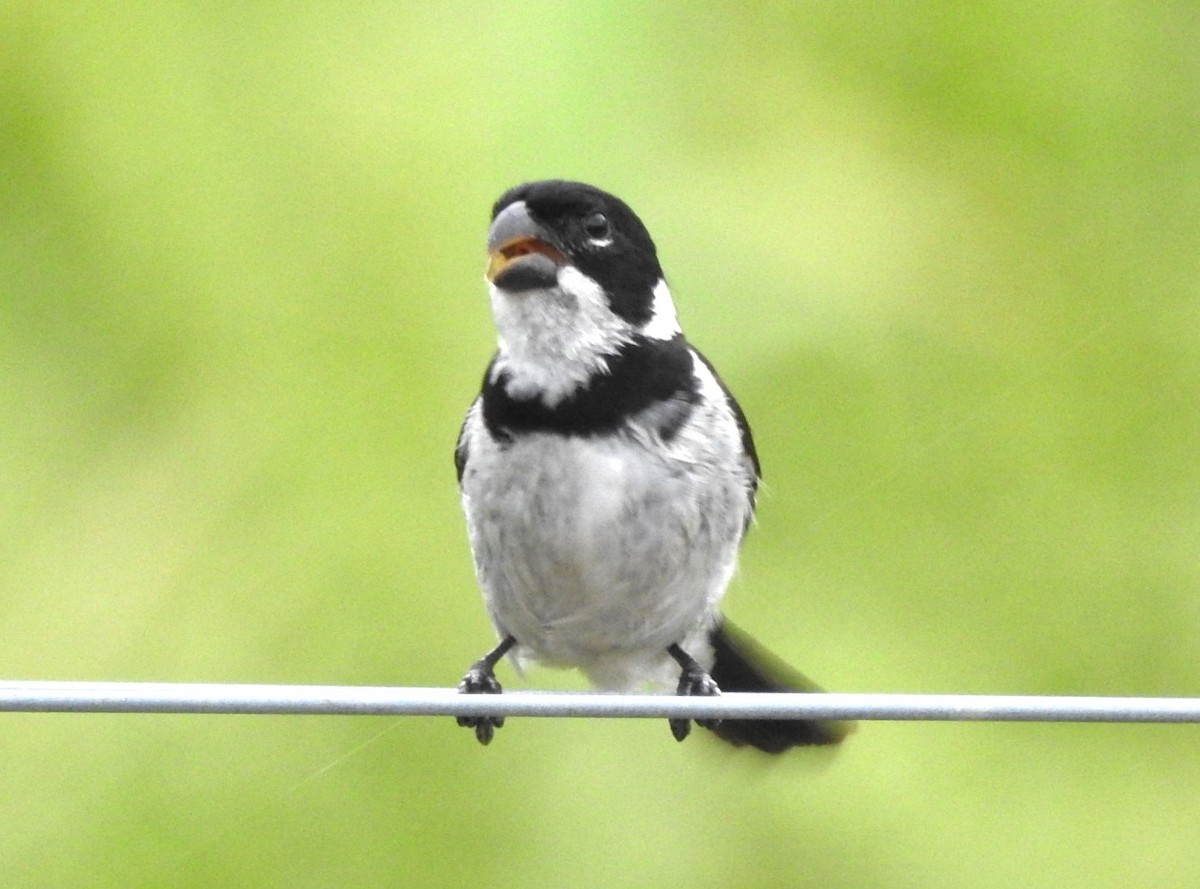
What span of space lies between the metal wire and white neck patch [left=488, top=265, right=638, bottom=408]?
2.64 feet

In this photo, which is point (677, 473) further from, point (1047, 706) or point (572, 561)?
point (1047, 706)

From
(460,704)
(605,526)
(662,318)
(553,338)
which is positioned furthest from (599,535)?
(460,704)

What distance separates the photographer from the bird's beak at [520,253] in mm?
2383

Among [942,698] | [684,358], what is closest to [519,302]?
[684,358]

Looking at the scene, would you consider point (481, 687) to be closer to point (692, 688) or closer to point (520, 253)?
point (692, 688)

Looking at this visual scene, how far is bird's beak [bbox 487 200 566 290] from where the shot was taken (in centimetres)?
238

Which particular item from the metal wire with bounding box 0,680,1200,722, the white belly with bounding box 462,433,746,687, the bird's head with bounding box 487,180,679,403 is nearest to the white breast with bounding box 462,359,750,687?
the white belly with bounding box 462,433,746,687

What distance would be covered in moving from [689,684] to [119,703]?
139 cm

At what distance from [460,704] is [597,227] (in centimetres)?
108

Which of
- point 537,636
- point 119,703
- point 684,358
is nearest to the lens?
point 119,703

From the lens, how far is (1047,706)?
160cm

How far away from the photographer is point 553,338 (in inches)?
96.0

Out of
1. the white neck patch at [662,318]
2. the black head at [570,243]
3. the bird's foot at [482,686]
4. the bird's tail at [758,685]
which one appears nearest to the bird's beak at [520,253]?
the black head at [570,243]

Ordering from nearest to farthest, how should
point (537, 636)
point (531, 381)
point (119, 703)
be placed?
point (119, 703) → point (531, 381) → point (537, 636)
